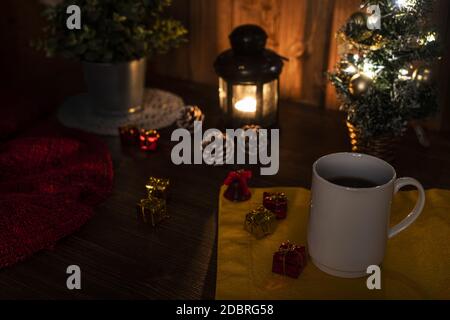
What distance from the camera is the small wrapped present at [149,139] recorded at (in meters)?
1.10

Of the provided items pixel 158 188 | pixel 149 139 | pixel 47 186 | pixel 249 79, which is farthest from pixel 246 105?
pixel 47 186

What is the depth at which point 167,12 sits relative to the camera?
4.67 feet

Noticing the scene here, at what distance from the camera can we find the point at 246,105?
1.14 m

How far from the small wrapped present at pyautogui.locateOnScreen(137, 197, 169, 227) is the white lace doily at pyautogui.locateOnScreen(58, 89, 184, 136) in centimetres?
34

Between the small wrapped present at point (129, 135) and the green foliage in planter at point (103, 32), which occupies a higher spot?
the green foliage in planter at point (103, 32)

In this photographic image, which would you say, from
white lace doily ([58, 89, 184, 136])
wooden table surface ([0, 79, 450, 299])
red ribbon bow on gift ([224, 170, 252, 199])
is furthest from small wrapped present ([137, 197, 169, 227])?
white lace doily ([58, 89, 184, 136])

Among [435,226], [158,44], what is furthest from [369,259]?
[158,44]

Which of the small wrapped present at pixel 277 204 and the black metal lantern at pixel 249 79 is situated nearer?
the small wrapped present at pixel 277 204

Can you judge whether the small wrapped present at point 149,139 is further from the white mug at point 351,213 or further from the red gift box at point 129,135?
the white mug at point 351,213

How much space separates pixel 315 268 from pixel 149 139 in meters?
0.48

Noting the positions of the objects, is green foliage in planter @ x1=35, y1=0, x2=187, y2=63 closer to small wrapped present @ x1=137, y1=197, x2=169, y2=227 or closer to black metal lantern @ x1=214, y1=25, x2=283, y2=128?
black metal lantern @ x1=214, y1=25, x2=283, y2=128

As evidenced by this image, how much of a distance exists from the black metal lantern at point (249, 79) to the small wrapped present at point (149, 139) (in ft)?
0.54

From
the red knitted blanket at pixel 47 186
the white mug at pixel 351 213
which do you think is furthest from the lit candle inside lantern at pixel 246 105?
the white mug at pixel 351 213
